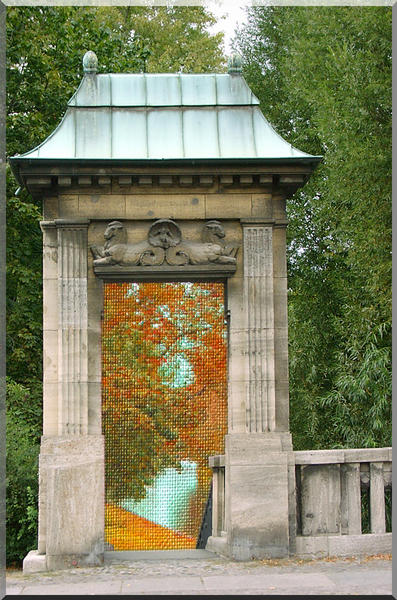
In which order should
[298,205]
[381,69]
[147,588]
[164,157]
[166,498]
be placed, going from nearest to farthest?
[147,588]
[164,157]
[166,498]
[381,69]
[298,205]

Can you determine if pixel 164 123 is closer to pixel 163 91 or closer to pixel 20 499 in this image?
pixel 163 91

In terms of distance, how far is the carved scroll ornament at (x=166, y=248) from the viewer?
33.6ft

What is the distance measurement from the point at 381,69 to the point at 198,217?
8.26 meters

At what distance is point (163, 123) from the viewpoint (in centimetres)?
1065

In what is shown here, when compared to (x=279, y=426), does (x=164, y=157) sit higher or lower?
higher

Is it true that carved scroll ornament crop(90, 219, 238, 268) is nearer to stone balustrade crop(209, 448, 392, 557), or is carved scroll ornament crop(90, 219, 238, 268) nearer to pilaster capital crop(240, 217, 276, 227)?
pilaster capital crop(240, 217, 276, 227)

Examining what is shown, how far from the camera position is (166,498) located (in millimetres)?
10922

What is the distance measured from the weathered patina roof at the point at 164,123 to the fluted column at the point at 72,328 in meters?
0.91

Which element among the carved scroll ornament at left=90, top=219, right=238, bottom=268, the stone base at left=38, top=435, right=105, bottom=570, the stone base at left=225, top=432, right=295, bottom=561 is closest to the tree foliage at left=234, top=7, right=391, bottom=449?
the carved scroll ornament at left=90, top=219, right=238, bottom=268

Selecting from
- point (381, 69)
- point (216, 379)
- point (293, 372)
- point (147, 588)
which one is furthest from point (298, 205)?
point (147, 588)

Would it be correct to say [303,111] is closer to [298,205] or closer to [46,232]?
[298,205]

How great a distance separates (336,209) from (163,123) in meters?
11.0

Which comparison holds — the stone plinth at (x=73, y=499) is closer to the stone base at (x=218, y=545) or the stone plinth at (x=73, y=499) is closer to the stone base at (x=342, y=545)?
the stone base at (x=218, y=545)

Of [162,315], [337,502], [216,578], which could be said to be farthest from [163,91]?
[216,578]
